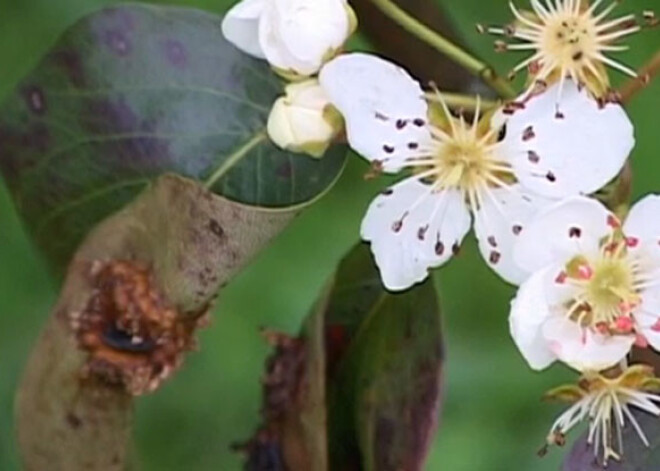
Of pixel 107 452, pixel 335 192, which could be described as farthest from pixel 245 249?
pixel 335 192

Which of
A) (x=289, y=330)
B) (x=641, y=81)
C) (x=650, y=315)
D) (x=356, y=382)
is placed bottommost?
(x=289, y=330)

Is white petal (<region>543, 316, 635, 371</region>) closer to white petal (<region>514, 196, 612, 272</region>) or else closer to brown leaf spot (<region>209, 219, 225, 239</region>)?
white petal (<region>514, 196, 612, 272</region>)

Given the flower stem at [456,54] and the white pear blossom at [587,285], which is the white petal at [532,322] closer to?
the white pear blossom at [587,285]

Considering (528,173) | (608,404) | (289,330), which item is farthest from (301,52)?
(289,330)

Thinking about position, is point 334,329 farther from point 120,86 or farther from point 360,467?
point 120,86

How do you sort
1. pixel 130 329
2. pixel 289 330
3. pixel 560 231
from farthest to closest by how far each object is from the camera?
pixel 289 330
pixel 130 329
pixel 560 231

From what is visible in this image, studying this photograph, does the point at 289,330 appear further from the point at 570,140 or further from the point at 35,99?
the point at 570,140

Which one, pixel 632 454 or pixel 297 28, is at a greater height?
pixel 297 28

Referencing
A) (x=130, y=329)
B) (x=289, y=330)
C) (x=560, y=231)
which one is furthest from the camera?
(x=289, y=330)
